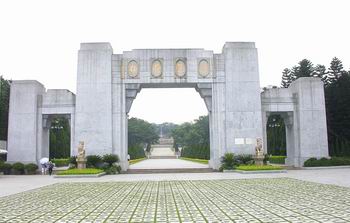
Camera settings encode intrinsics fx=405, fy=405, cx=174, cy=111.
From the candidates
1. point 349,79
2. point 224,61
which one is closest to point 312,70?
point 349,79

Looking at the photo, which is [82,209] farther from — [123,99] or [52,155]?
[52,155]

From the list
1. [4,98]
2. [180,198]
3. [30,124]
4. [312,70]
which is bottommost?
[180,198]

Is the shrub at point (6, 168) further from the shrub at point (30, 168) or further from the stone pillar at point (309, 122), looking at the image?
the stone pillar at point (309, 122)

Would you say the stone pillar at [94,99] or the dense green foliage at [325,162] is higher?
the stone pillar at [94,99]

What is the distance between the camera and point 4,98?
41938mm

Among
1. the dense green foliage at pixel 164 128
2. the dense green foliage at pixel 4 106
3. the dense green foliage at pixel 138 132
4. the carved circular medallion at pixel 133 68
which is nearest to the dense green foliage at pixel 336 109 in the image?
the carved circular medallion at pixel 133 68

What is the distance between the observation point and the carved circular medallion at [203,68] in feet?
88.5

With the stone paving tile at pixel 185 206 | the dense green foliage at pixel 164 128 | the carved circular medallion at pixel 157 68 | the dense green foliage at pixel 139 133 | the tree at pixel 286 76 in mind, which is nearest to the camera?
the stone paving tile at pixel 185 206

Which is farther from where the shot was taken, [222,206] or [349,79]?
[349,79]

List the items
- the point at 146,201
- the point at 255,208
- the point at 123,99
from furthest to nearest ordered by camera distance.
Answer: the point at 123,99 < the point at 146,201 < the point at 255,208

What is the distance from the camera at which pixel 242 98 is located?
26.8 metres

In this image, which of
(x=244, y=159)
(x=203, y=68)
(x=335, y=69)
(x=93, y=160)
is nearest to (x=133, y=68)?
(x=203, y=68)

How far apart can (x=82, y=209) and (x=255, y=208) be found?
397cm

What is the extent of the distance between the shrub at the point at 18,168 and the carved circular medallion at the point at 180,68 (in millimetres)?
11500
